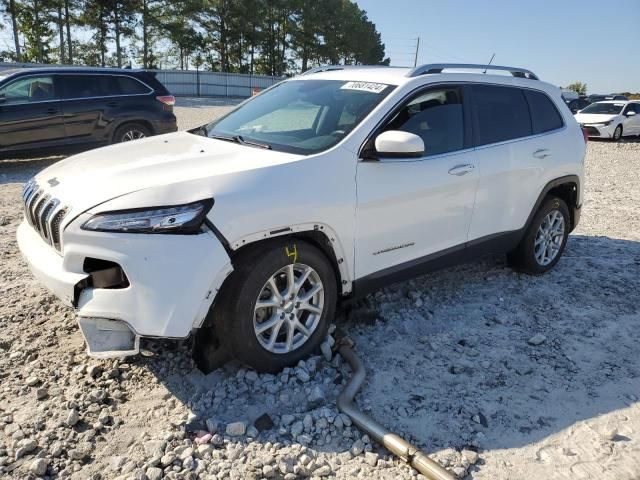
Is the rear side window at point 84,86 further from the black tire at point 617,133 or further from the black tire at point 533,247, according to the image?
the black tire at point 617,133

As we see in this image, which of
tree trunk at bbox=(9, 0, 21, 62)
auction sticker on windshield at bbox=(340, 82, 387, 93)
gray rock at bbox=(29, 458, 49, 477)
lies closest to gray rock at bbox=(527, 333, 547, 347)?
auction sticker on windshield at bbox=(340, 82, 387, 93)

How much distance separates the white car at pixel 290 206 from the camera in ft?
9.00

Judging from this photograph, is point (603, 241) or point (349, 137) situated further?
point (603, 241)

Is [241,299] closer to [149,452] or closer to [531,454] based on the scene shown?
[149,452]

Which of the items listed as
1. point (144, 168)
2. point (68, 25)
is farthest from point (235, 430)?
point (68, 25)

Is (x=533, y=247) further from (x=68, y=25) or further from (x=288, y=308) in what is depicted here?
(x=68, y=25)

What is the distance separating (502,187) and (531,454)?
2.27 meters

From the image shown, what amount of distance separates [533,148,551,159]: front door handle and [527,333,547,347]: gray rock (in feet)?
5.37

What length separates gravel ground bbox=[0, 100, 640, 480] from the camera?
263 centimetres

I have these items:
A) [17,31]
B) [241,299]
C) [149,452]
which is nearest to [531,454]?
[241,299]

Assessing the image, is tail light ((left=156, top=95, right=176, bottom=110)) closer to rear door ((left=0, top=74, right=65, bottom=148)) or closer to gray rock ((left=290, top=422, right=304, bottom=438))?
rear door ((left=0, top=74, right=65, bottom=148))

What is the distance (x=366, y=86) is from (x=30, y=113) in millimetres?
7362

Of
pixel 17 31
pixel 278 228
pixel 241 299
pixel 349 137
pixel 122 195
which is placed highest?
pixel 17 31

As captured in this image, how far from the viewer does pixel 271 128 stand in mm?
3939
